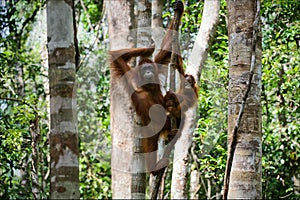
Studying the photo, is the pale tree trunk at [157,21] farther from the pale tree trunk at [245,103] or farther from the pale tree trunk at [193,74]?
the pale tree trunk at [245,103]

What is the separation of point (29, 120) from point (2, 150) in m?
0.37

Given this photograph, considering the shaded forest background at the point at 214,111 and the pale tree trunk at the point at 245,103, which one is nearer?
the pale tree trunk at the point at 245,103

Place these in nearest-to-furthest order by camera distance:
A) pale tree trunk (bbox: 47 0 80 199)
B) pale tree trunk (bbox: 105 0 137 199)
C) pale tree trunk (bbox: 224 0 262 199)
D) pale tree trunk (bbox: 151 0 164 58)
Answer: pale tree trunk (bbox: 47 0 80 199), pale tree trunk (bbox: 224 0 262 199), pale tree trunk (bbox: 105 0 137 199), pale tree trunk (bbox: 151 0 164 58)

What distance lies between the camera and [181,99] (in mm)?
4426

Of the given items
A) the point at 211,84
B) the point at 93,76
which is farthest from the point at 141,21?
the point at 93,76

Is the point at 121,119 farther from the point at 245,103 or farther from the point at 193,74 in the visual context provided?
the point at 193,74

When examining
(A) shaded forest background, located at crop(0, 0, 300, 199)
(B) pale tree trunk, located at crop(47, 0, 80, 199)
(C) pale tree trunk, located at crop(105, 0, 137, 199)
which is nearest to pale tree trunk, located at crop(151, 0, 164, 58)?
(A) shaded forest background, located at crop(0, 0, 300, 199)

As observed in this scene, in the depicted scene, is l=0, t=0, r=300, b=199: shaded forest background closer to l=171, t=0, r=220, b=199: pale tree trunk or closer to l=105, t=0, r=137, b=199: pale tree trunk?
l=171, t=0, r=220, b=199: pale tree trunk

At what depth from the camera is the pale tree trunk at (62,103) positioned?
1911mm

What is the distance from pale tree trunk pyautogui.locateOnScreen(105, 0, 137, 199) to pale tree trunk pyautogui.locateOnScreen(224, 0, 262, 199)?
506 millimetres

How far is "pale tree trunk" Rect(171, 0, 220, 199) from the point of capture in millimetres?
4215

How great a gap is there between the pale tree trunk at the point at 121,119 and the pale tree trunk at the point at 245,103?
0.51 m

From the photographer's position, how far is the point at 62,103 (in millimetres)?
1953

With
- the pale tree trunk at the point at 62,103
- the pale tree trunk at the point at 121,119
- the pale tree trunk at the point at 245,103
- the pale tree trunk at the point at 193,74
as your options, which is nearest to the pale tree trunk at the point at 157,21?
the pale tree trunk at the point at 193,74
